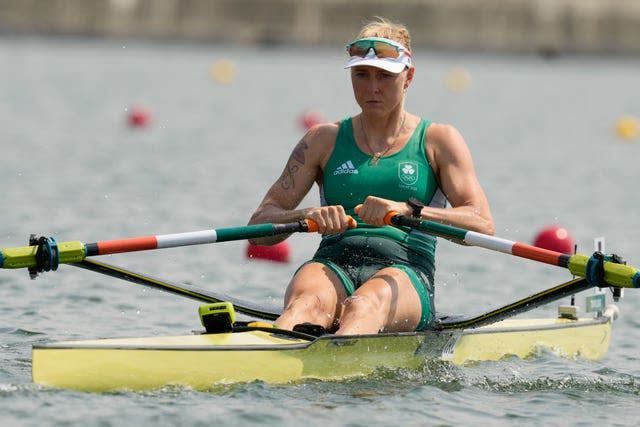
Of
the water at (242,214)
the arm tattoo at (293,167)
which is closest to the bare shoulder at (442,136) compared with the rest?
the arm tattoo at (293,167)

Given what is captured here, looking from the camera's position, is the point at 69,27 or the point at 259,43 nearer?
the point at 69,27

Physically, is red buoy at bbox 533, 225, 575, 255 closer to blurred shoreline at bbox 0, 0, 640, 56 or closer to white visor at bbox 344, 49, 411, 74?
white visor at bbox 344, 49, 411, 74

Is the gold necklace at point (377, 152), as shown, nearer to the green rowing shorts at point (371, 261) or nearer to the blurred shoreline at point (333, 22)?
the green rowing shorts at point (371, 261)

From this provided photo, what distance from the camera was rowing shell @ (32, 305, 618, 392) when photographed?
237 inches

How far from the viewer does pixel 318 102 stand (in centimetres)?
3177

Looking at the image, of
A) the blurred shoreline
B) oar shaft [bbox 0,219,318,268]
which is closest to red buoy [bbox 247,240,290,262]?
oar shaft [bbox 0,219,318,268]

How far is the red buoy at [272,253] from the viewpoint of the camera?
11562 millimetres

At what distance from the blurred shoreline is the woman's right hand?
126ft

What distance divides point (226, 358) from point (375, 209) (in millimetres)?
1247

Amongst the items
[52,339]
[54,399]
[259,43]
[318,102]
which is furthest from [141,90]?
[54,399]

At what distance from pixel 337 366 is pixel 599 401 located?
1415mm

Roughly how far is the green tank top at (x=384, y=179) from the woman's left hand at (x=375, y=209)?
0.92ft

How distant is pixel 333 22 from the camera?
46656 mm

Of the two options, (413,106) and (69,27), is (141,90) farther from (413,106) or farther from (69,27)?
(69,27)
